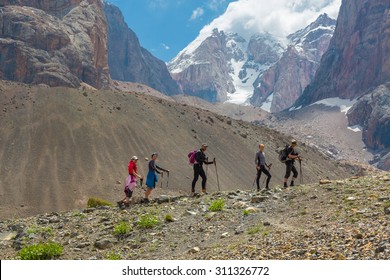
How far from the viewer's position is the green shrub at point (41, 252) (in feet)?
42.0

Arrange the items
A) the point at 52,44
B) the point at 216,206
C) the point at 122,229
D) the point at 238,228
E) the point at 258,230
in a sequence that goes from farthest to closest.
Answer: the point at 52,44
the point at 216,206
the point at 122,229
the point at 238,228
the point at 258,230

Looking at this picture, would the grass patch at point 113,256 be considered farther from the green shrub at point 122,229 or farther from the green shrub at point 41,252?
the green shrub at point 122,229

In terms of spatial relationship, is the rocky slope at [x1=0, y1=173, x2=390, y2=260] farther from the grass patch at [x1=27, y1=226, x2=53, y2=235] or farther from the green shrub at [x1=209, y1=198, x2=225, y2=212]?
the green shrub at [x1=209, y1=198, x2=225, y2=212]

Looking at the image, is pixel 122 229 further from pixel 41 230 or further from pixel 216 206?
pixel 41 230

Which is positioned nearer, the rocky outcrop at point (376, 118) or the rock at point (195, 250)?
the rock at point (195, 250)

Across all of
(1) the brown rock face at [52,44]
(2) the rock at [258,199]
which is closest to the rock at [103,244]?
(2) the rock at [258,199]

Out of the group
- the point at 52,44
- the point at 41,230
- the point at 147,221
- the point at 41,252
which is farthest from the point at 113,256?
the point at 52,44

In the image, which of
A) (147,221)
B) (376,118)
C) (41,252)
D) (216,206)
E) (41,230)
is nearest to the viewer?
(41,252)

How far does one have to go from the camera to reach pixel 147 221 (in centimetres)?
1550

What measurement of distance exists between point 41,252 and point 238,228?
560 cm

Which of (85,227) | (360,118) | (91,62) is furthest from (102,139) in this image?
(360,118)

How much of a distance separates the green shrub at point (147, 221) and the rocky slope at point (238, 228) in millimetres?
35

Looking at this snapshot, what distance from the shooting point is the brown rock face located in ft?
379
